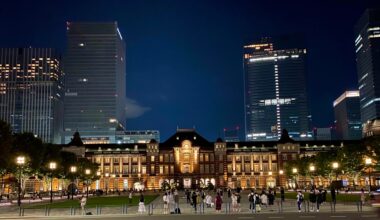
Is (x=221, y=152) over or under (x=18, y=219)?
over

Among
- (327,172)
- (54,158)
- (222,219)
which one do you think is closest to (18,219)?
(222,219)

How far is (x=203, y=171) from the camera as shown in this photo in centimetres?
15075

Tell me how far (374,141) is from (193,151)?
7757 centimetres

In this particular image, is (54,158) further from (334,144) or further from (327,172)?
(334,144)

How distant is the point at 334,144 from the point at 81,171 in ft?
305

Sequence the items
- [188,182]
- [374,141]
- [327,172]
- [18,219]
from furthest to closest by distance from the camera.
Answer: [188,182], [327,172], [374,141], [18,219]

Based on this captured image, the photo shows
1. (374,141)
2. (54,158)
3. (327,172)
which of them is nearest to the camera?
(374,141)

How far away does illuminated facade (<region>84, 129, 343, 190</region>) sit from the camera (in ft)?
491

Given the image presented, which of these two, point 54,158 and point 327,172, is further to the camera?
point 327,172

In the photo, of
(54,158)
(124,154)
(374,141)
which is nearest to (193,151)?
(124,154)

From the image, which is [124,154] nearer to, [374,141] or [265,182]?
[265,182]

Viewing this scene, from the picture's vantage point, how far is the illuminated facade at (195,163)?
150 meters

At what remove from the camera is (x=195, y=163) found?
493ft

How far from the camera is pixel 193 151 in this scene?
151 metres
